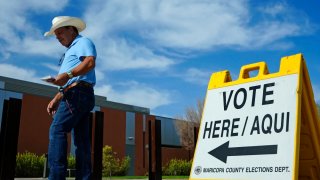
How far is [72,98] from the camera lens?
4.07 m

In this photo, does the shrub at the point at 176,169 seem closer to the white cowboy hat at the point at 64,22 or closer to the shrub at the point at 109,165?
the shrub at the point at 109,165

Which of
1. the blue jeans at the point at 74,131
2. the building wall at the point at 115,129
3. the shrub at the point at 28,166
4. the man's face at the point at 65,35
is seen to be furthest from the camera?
the building wall at the point at 115,129

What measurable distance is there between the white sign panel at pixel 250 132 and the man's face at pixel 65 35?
1.62 meters

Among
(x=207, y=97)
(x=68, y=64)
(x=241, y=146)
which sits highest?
(x=68, y=64)

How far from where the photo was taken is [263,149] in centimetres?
361

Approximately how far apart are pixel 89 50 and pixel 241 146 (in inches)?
68.1

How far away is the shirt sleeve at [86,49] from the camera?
13.6ft

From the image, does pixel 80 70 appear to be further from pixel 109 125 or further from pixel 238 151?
pixel 109 125

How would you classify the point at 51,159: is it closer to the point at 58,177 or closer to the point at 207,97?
Result: the point at 58,177

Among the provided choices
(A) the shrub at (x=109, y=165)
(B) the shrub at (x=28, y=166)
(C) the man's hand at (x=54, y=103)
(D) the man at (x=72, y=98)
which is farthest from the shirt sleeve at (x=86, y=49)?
(A) the shrub at (x=109, y=165)

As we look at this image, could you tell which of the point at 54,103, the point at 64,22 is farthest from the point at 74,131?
the point at 64,22

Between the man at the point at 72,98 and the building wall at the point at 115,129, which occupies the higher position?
the building wall at the point at 115,129

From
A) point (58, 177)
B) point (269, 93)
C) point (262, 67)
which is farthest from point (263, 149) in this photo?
point (58, 177)

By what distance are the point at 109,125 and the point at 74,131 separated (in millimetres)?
36538
